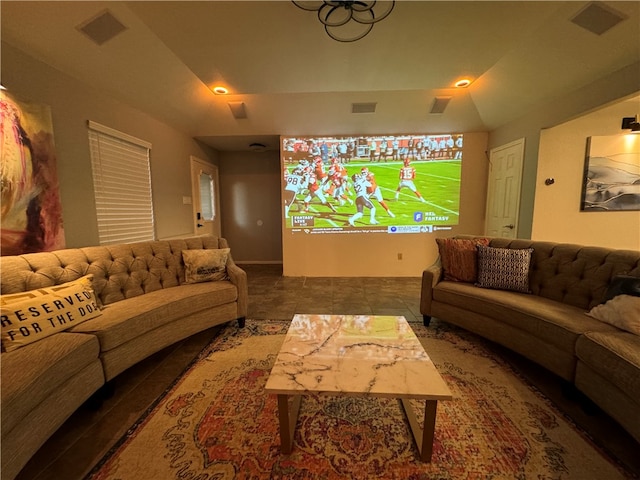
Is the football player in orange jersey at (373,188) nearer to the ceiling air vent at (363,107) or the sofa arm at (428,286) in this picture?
the ceiling air vent at (363,107)

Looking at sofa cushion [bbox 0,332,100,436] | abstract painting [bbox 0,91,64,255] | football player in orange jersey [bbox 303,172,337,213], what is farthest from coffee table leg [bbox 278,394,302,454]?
football player in orange jersey [bbox 303,172,337,213]

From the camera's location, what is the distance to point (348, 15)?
6.93ft

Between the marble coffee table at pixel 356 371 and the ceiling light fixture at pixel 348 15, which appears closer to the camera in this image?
the marble coffee table at pixel 356 371

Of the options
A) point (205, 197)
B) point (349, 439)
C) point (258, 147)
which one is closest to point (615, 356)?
point (349, 439)

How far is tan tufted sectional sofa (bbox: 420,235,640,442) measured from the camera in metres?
1.25

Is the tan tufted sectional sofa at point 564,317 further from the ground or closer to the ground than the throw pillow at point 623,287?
closer to the ground

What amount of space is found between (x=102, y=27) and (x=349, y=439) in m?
3.44

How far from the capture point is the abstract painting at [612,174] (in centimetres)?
308

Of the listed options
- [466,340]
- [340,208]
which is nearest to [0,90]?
[340,208]

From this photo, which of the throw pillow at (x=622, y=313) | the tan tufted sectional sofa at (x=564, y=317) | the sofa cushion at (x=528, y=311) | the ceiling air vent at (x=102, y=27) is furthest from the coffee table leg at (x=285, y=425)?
the ceiling air vent at (x=102, y=27)

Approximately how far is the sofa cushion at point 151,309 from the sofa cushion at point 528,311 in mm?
2125

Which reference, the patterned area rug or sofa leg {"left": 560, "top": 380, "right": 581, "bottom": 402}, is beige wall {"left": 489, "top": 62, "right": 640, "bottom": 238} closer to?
sofa leg {"left": 560, "top": 380, "right": 581, "bottom": 402}

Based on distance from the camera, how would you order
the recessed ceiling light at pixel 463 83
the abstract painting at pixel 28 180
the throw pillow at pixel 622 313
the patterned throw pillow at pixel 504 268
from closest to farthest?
1. the throw pillow at pixel 622 313
2. the abstract painting at pixel 28 180
3. the patterned throw pillow at pixel 504 268
4. the recessed ceiling light at pixel 463 83

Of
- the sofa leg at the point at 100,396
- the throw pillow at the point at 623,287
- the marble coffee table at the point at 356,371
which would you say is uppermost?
the throw pillow at the point at 623,287
